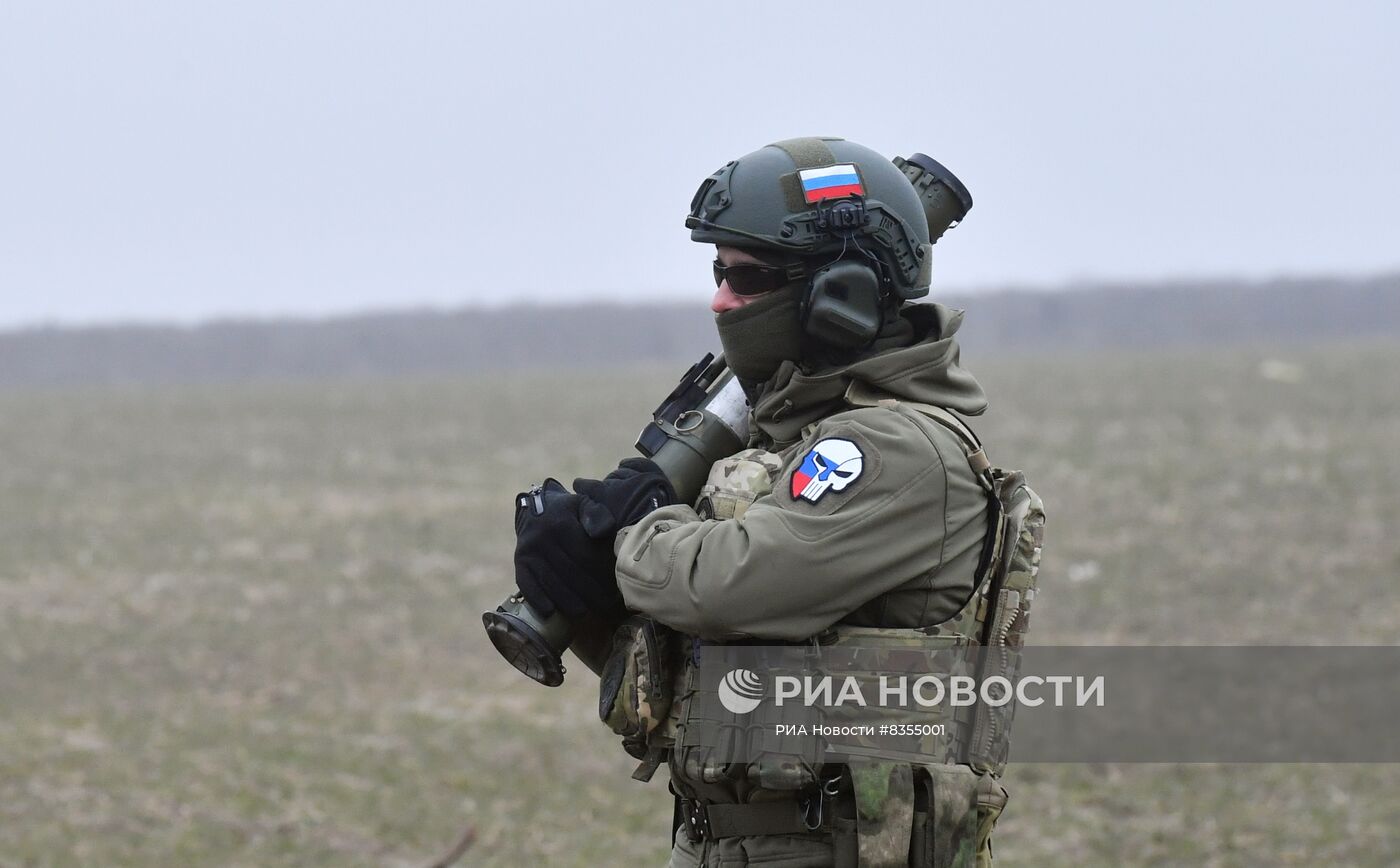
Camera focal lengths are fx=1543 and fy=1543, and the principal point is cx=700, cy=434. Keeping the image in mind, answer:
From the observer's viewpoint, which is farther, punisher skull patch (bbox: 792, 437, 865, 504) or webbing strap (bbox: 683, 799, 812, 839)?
webbing strap (bbox: 683, 799, 812, 839)

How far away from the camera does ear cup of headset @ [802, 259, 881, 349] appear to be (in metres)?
3.30

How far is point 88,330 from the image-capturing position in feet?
202

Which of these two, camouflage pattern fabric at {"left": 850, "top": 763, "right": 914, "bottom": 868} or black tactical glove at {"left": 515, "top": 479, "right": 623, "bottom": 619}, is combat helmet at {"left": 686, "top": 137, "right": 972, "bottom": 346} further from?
camouflage pattern fabric at {"left": 850, "top": 763, "right": 914, "bottom": 868}

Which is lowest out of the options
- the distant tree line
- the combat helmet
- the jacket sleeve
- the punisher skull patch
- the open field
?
the distant tree line

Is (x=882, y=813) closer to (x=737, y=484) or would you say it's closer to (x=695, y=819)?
(x=695, y=819)

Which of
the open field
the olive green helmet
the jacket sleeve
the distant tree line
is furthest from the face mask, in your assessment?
the distant tree line

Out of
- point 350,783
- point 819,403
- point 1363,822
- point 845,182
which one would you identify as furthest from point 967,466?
point 350,783

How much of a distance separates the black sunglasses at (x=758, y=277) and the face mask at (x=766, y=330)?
19 mm

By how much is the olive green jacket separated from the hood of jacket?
0.04 feet

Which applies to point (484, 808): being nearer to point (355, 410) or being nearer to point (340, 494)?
point (340, 494)

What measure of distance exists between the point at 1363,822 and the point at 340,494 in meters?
14.0

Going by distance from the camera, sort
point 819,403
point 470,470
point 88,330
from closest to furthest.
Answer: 1. point 819,403
2. point 470,470
3. point 88,330

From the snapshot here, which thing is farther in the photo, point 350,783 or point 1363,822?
point 350,783

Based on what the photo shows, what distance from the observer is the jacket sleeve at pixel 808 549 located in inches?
121
